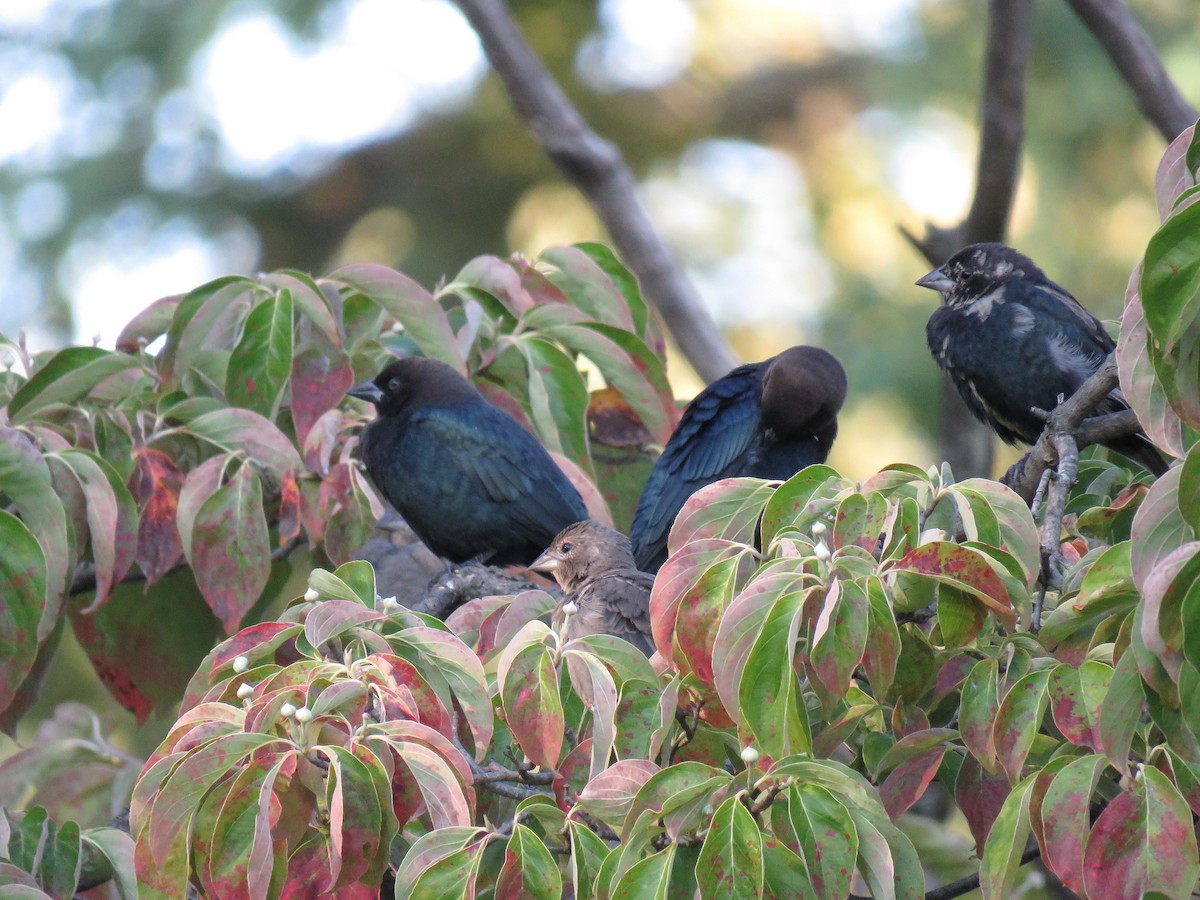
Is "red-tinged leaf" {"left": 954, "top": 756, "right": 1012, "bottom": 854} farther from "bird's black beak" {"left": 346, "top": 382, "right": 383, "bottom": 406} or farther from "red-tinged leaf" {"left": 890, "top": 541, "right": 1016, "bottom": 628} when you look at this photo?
"bird's black beak" {"left": 346, "top": 382, "right": 383, "bottom": 406}

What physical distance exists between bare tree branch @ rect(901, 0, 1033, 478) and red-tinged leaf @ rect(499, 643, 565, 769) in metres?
A: 2.92

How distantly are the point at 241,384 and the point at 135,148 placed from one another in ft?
24.7

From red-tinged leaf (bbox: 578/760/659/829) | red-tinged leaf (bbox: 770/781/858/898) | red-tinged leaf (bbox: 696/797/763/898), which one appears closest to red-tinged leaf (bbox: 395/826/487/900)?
red-tinged leaf (bbox: 578/760/659/829)

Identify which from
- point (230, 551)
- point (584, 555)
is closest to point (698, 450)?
point (584, 555)

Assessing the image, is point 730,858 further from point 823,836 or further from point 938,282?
point 938,282

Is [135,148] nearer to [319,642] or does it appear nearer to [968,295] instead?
[968,295]

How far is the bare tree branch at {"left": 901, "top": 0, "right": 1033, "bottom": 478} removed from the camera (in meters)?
4.34

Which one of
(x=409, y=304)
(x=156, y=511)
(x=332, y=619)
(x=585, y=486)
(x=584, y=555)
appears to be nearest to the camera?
(x=332, y=619)

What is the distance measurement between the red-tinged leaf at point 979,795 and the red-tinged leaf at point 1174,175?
3.16 ft

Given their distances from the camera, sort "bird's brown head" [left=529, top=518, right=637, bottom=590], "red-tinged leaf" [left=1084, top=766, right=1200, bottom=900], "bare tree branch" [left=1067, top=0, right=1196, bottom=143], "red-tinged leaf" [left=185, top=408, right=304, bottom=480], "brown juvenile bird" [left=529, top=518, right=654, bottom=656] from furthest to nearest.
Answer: "bare tree branch" [left=1067, top=0, right=1196, bottom=143] < "bird's brown head" [left=529, top=518, right=637, bottom=590] < "brown juvenile bird" [left=529, top=518, right=654, bottom=656] < "red-tinged leaf" [left=185, top=408, right=304, bottom=480] < "red-tinged leaf" [left=1084, top=766, right=1200, bottom=900]

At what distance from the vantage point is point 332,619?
7.38ft

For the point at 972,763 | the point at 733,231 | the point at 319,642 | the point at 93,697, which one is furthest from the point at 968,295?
the point at 733,231

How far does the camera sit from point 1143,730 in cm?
205

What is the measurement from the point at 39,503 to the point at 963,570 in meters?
1.92
